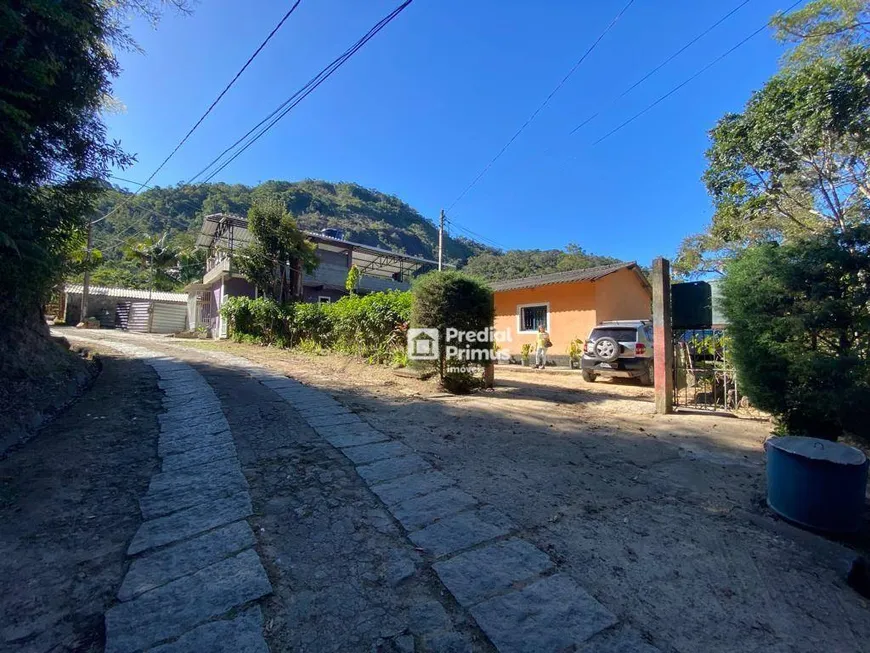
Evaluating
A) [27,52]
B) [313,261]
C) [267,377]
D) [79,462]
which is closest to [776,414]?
[79,462]

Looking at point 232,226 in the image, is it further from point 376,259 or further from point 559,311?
point 559,311

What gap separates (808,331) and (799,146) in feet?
25.9

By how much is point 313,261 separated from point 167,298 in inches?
761

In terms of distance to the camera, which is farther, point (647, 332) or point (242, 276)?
point (242, 276)

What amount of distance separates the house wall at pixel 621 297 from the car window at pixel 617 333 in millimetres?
4747

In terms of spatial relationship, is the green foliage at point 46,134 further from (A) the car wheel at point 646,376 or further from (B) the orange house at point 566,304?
(B) the orange house at point 566,304

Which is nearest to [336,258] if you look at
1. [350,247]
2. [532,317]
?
[350,247]

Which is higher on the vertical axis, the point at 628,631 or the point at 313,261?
the point at 313,261

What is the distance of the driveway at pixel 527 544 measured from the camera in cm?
181

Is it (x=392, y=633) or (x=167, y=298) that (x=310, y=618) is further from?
(x=167, y=298)

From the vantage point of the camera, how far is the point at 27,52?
439cm

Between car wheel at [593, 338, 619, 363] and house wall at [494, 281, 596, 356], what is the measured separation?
4902mm

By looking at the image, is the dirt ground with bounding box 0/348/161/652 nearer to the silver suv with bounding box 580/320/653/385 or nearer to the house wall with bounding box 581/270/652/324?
the silver suv with bounding box 580/320/653/385

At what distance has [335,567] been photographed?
2207mm
